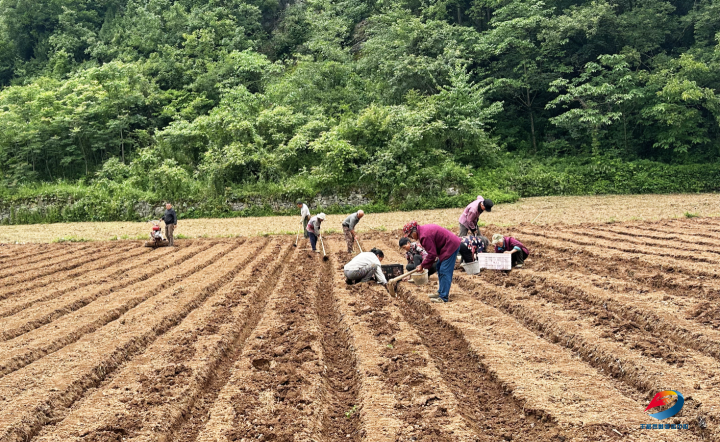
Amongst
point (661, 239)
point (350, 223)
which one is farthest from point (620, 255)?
point (350, 223)

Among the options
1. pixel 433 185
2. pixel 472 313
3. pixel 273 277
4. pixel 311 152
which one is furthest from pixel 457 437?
pixel 311 152

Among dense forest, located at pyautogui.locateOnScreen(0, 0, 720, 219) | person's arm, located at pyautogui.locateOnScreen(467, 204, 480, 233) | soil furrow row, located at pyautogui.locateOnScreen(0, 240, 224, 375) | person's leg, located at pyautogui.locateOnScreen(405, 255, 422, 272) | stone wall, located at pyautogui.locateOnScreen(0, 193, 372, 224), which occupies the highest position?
dense forest, located at pyautogui.locateOnScreen(0, 0, 720, 219)

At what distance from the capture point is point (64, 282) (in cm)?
1067

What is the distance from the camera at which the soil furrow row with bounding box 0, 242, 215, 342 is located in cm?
718

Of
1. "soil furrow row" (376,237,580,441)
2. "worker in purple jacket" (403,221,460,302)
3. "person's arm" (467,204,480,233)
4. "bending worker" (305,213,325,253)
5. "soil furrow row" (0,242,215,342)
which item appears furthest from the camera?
"bending worker" (305,213,325,253)

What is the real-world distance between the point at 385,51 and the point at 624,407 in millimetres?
28013

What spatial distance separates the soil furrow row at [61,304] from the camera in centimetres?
718

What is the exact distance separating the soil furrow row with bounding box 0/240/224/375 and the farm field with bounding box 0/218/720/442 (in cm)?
3

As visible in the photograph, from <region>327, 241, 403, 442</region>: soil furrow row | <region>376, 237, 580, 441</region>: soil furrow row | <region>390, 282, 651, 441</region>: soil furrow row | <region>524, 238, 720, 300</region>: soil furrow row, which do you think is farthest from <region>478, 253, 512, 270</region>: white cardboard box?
<region>390, 282, 651, 441</region>: soil furrow row

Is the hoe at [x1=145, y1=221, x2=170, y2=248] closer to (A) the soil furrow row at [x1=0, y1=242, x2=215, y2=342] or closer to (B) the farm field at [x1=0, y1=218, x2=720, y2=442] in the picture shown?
(A) the soil furrow row at [x1=0, y1=242, x2=215, y2=342]

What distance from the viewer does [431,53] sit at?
94.7ft

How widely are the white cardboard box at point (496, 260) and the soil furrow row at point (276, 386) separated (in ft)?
12.8

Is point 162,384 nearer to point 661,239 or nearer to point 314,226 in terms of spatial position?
point 314,226

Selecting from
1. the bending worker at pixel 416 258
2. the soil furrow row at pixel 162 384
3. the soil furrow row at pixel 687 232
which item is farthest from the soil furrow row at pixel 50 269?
the soil furrow row at pixel 687 232
